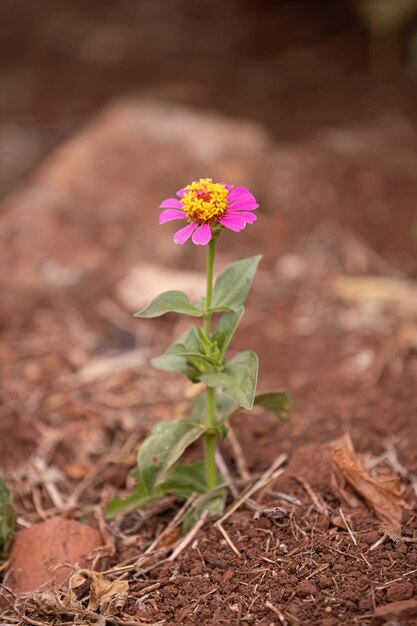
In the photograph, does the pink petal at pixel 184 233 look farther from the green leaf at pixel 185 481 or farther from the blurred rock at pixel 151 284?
the blurred rock at pixel 151 284

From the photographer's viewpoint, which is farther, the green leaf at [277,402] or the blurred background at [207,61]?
the blurred background at [207,61]

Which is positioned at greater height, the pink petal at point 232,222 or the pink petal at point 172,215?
the pink petal at point 232,222

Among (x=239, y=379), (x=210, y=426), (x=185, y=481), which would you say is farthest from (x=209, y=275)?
(x=185, y=481)

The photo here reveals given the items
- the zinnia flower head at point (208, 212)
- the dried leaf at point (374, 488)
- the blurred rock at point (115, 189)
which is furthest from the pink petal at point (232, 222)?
the blurred rock at point (115, 189)

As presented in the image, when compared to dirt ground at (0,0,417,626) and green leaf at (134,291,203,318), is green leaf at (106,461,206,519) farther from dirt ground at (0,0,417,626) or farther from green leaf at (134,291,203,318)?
green leaf at (134,291,203,318)

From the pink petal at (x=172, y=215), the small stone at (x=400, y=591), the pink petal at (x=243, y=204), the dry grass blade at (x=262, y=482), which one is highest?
the pink petal at (x=243, y=204)

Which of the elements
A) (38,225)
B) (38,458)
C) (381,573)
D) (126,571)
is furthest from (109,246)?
(381,573)
